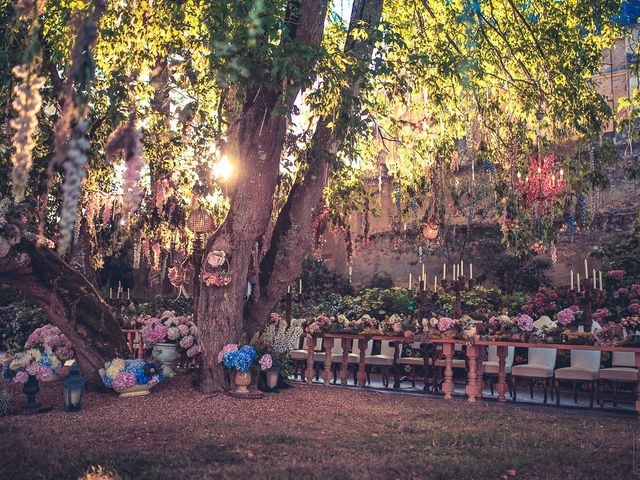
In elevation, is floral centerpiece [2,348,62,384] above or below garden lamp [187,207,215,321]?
below

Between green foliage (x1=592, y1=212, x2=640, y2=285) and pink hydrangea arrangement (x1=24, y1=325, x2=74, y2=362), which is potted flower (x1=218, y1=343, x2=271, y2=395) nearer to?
pink hydrangea arrangement (x1=24, y1=325, x2=74, y2=362)

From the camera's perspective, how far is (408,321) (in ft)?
29.7

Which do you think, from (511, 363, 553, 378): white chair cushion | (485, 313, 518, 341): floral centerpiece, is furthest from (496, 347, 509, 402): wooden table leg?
(511, 363, 553, 378): white chair cushion

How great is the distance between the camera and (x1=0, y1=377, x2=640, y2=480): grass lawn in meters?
4.30

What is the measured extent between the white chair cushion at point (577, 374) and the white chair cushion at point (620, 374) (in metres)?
0.11

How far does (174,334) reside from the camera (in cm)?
808

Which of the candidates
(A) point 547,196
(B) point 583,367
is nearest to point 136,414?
(B) point 583,367

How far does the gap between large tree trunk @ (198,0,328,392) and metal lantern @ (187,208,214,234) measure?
621 millimetres

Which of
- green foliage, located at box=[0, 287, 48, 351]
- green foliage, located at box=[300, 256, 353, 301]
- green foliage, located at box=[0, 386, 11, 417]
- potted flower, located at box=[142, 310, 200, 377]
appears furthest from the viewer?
green foliage, located at box=[300, 256, 353, 301]

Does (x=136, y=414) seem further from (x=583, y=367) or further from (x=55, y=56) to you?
(x=583, y=367)

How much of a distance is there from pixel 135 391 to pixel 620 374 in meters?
5.64

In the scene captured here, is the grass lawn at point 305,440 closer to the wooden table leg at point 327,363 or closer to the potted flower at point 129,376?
the potted flower at point 129,376

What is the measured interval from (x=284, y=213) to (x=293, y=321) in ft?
5.68

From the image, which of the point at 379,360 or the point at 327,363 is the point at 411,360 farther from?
the point at 327,363
